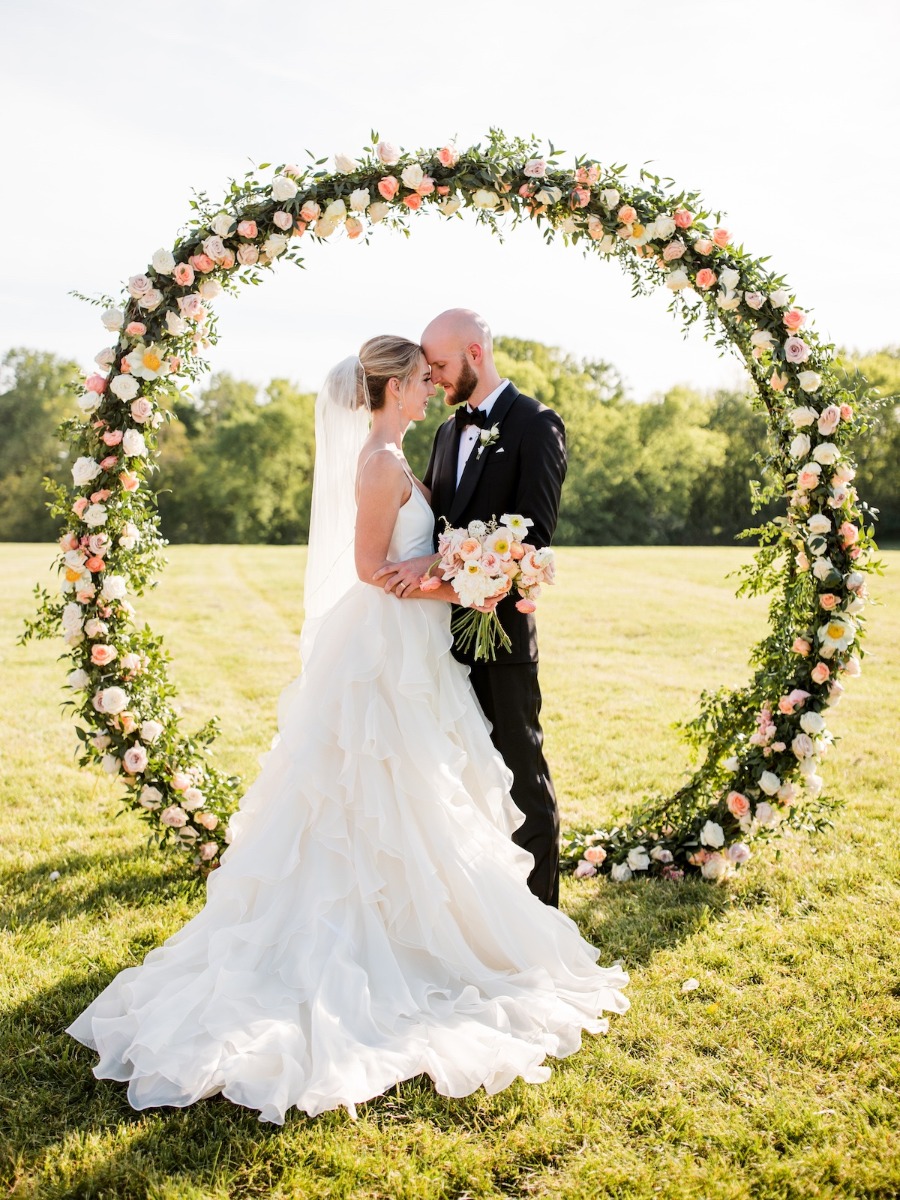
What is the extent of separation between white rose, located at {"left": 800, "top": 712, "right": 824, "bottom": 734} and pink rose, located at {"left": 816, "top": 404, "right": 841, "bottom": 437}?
1.57m

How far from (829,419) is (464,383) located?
6.63 ft

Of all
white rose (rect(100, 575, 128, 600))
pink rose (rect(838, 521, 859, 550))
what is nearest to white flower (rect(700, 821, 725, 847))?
pink rose (rect(838, 521, 859, 550))

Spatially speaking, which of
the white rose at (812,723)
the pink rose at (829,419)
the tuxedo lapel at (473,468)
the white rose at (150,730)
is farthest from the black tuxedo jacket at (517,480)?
the white rose at (150,730)

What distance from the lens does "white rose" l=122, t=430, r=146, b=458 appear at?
5121 mm

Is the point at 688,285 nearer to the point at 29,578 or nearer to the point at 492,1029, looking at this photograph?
the point at 492,1029

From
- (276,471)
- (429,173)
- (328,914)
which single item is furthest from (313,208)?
(276,471)

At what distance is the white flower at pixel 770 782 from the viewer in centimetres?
531

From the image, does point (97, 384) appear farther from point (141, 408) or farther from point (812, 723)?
point (812, 723)

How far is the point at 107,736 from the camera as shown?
212 inches

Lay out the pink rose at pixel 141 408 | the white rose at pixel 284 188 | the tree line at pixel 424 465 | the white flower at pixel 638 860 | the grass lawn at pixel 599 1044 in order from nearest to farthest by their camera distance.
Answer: the grass lawn at pixel 599 1044 < the white rose at pixel 284 188 < the pink rose at pixel 141 408 < the white flower at pixel 638 860 < the tree line at pixel 424 465

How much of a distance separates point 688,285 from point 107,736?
4192 mm

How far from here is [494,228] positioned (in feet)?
17.1

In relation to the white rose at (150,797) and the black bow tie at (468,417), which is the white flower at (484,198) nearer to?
the black bow tie at (468,417)

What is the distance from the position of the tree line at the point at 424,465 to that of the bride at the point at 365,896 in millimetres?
39685
